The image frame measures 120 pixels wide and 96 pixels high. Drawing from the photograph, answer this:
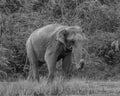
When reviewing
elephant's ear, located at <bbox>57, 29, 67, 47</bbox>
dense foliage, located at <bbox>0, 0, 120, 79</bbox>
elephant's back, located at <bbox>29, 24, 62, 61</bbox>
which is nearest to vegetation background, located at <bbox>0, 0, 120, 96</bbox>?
dense foliage, located at <bbox>0, 0, 120, 79</bbox>

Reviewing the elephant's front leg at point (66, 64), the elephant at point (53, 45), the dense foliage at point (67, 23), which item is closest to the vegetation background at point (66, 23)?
the dense foliage at point (67, 23)

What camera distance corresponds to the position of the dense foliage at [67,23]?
16625mm

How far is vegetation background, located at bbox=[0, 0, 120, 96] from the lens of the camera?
1644cm

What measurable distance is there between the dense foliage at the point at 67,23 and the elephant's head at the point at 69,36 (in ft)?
15.0

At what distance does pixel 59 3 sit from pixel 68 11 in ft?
2.17

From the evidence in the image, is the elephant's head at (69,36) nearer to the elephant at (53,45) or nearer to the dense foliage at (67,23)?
the elephant at (53,45)

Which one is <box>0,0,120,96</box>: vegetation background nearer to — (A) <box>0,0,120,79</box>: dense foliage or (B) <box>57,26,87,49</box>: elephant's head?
(A) <box>0,0,120,79</box>: dense foliage

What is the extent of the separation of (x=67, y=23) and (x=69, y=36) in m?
7.81

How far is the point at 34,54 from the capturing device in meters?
12.4

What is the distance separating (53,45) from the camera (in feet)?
36.3

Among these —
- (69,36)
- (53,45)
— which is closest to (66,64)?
(53,45)

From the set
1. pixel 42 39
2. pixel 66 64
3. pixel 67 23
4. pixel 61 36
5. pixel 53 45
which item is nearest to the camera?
pixel 61 36

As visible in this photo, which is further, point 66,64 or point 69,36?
point 66,64

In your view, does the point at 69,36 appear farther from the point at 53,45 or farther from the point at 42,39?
the point at 42,39
